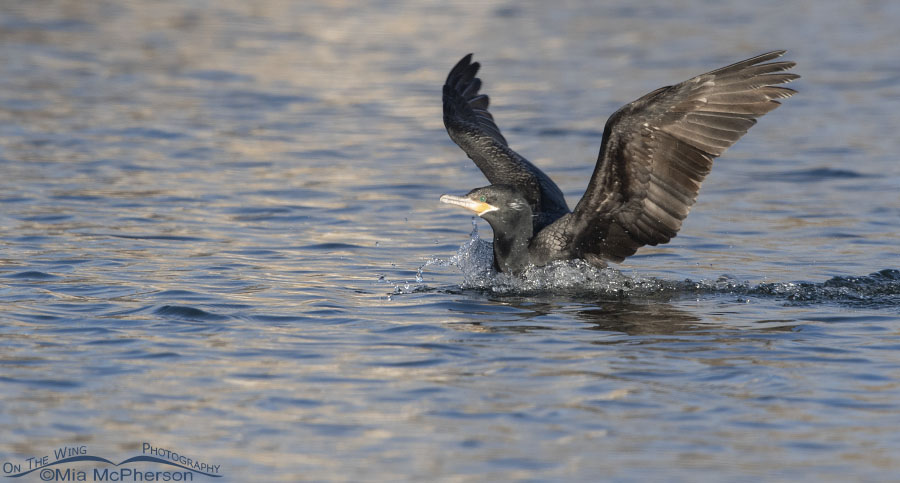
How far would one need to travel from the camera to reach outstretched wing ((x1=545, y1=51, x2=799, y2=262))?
741cm

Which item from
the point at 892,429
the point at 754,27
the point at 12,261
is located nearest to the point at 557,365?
the point at 892,429

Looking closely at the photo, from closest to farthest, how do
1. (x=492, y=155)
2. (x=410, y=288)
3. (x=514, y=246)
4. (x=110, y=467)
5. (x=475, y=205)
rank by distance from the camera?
1. (x=110, y=467)
2. (x=475, y=205)
3. (x=514, y=246)
4. (x=410, y=288)
5. (x=492, y=155)

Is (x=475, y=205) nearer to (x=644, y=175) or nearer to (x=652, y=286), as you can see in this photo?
(x=644, y=175)

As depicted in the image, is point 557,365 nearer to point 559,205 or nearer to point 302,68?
point 559,205

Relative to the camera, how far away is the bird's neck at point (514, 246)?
8.24 metres

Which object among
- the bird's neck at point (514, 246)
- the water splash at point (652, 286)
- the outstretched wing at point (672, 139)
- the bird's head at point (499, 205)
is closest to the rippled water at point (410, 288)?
the water splash at point (652, 286)

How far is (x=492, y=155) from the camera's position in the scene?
30.5 ft

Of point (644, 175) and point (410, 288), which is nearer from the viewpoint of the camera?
point (644, 175)

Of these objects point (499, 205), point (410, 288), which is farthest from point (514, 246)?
point (410, 288)

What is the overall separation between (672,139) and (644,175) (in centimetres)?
28

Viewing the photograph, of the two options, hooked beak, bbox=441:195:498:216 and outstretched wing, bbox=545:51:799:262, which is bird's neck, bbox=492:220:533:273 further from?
outstretched wing, bbox=545:51:799:262

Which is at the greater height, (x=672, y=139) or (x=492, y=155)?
(x=492, y=155)

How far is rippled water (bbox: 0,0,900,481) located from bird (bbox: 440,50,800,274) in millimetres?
240

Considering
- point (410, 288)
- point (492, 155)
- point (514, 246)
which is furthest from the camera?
point (492, 155)
